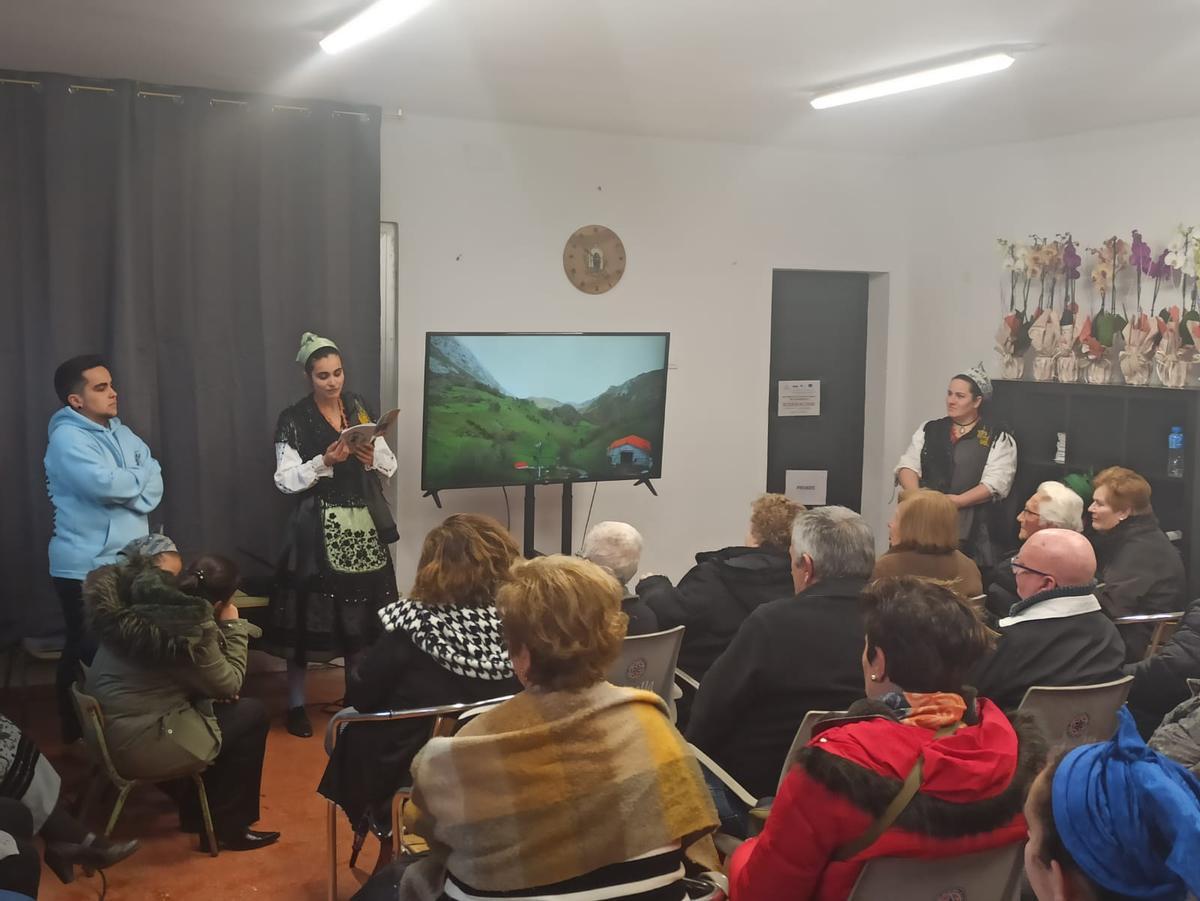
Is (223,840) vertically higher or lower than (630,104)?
lower

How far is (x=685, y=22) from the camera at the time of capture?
3.89 meters

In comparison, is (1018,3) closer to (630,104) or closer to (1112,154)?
(630,104)

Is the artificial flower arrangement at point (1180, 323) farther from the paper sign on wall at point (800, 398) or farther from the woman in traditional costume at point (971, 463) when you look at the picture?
the paper sign on wall at point (800, 398)

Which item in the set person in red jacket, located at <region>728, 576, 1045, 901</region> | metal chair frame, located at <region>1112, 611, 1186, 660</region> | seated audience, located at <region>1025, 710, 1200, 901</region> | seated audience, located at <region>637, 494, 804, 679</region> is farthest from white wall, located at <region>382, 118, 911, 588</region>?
seated audience, located at <region>1025, 710, 1200, 901</region>

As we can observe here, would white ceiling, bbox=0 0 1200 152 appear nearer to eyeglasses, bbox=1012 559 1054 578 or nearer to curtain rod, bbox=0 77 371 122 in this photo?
curtain rod, bbox=0 77 371 122

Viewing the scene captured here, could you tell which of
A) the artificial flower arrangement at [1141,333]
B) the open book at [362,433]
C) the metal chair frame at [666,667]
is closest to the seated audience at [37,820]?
the metal chair frame at [666,667]

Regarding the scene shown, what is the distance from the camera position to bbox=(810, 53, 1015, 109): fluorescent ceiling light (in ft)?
13.9

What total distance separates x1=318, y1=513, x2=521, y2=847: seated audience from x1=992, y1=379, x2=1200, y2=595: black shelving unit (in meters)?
3.71

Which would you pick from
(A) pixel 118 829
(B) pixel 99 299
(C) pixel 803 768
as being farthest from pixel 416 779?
(B) pixel 99 299

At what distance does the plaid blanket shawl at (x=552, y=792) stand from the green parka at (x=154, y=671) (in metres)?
1.62

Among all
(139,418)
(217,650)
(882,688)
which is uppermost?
(139,418)

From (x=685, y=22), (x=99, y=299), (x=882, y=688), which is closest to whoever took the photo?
(x=882, y=688)

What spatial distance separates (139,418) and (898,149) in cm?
Result: 444

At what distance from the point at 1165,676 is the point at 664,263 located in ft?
12.5
